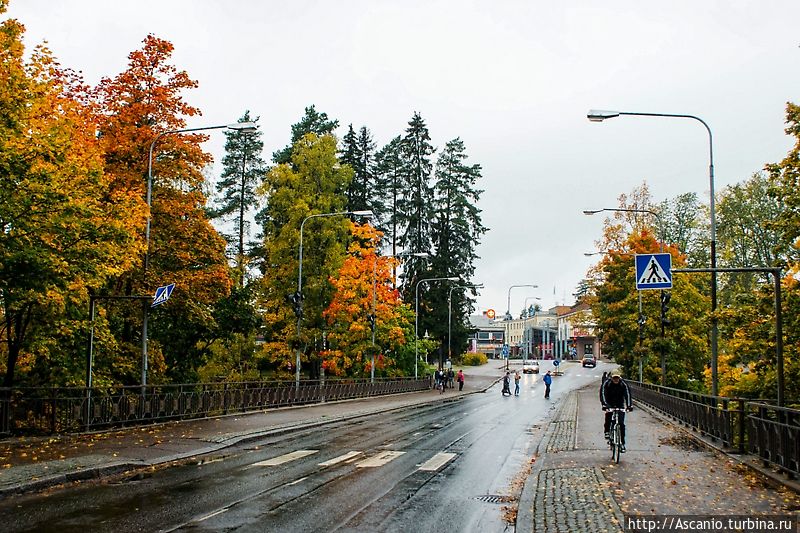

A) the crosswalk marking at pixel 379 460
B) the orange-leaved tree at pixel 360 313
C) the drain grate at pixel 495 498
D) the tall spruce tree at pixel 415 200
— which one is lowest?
the crosswalk marking at pixel 379 460

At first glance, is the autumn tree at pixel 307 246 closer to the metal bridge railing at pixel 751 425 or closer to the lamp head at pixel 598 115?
the metal bridge railing at pixel 751 425

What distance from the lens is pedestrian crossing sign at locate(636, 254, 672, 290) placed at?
17750mm

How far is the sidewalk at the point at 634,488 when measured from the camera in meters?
9.09

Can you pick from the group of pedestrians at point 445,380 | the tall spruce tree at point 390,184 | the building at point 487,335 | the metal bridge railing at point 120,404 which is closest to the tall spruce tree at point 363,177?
the tall spruce tree at point 390,184

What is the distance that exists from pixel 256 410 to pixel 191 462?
13837 millimetres

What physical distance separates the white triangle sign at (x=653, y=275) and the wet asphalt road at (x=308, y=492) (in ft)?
17.0

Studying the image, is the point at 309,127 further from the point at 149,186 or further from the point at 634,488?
the point at 634,488

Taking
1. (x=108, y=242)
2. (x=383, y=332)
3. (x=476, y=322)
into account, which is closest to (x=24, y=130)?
(x=108, y=242)

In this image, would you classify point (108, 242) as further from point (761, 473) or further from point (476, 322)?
point (476, 322)

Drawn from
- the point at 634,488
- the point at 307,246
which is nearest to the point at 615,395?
the point at 634,488

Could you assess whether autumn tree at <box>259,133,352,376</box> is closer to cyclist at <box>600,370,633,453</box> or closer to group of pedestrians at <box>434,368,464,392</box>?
group of pedestrians at <box>434,368,464,392</box>

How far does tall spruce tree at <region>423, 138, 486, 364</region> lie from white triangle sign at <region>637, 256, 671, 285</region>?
164ft

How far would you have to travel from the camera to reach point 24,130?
1625cm

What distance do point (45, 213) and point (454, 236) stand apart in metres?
58.8
